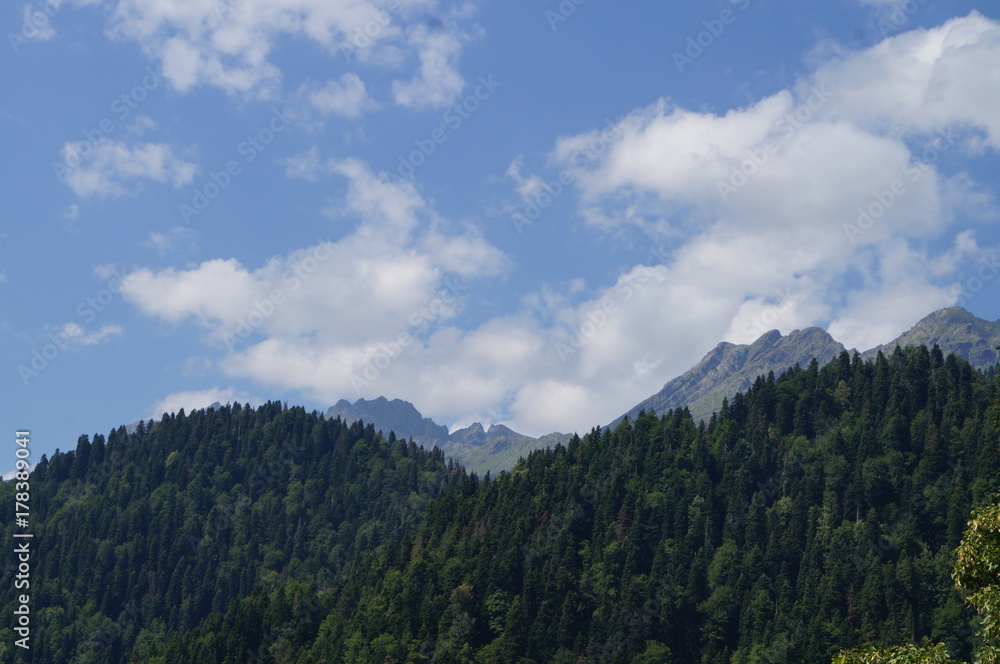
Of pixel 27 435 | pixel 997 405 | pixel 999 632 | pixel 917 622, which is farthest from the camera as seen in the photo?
pixel 917 622

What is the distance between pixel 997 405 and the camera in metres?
36.4

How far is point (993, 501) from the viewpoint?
34094mm

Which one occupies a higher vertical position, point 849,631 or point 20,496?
point 20,496

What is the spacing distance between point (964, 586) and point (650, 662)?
17502cm

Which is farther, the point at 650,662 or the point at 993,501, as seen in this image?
the point at 650,662

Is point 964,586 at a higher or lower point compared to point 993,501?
lower

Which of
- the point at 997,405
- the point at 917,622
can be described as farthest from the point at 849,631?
the point at 997,405

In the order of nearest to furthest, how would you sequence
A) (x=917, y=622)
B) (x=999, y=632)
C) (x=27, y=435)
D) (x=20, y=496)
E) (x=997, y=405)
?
1. (x=999, y=632)
2. (x=997, y=405)
3. (x=27, y=435)
4. (x=20, y=496)
5. (x=917, y=622)

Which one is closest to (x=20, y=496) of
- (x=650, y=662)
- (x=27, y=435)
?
(x=27, y=435)

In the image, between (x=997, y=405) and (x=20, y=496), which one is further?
(x=20, y=496)

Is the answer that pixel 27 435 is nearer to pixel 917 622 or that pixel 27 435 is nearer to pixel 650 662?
pixel 650 662

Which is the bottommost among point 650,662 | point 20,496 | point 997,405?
point 650,662

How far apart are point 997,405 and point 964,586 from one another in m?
6.75

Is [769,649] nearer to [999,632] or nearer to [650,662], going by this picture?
[650,662]
